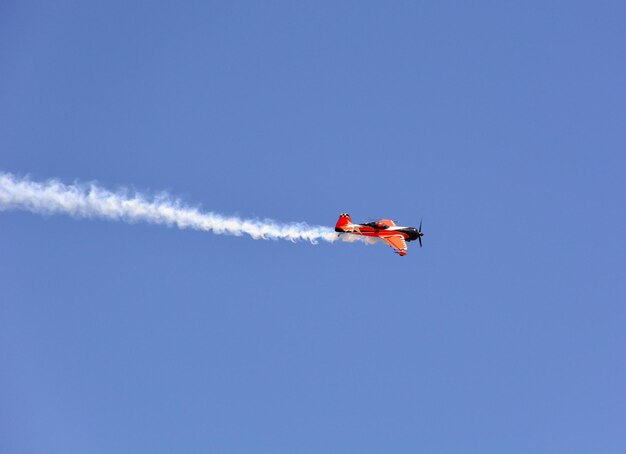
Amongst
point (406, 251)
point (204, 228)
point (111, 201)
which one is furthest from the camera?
point (406, 251)

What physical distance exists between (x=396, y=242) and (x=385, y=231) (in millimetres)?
1353

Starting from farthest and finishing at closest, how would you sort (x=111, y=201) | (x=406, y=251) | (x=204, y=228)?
(x=406, y=251) < (x=204, y=228) < (x=111, y=201)

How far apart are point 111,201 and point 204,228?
6.77 metres

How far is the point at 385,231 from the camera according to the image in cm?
6750

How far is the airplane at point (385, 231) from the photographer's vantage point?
66.6 meters

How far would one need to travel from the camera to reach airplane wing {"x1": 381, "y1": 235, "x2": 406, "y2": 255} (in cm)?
6589

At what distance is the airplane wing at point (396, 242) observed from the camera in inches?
2594

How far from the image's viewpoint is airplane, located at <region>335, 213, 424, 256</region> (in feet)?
218

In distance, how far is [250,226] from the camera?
2438 inches

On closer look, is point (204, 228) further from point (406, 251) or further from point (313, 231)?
point (406, 251)

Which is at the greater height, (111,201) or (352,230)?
(352,230)

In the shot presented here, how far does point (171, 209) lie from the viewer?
58.3 meters

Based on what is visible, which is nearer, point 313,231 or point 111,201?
point 111,201

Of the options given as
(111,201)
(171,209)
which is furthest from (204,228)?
(111,201)
